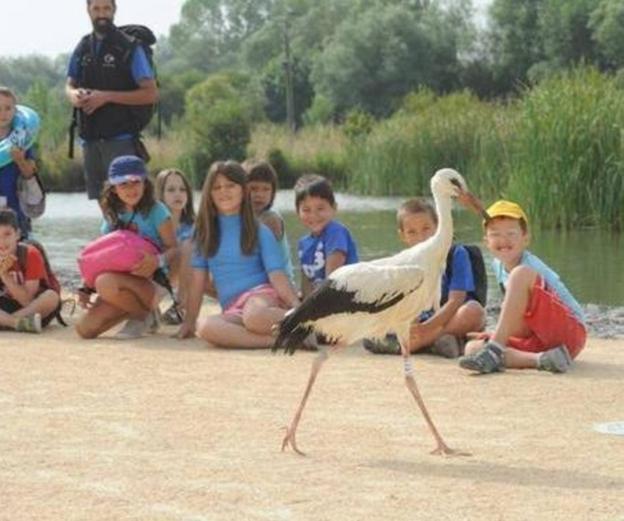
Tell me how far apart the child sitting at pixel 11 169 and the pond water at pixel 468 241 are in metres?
2.57

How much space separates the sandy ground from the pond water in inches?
Answer: 152

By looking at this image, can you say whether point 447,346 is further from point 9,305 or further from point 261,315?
point 9,305

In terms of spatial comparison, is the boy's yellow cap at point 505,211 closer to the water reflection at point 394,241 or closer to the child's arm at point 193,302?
the child's arm at point 193,302

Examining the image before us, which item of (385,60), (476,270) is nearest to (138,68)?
(476,270)

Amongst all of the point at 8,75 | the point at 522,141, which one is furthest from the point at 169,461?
the point at 8,75

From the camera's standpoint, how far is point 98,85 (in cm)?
1109

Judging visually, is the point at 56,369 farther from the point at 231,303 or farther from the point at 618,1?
the point at 618,1

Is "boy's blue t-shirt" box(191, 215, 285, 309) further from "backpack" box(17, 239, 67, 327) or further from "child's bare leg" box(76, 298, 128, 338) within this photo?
"backpack" box(17, 239, 67, 327)

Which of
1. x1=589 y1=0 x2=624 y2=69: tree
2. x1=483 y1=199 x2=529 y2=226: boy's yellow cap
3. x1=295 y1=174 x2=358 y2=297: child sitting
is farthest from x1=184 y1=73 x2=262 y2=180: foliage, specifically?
x1=483 y1=199 x2=529 y2=226: boy's yellow cap

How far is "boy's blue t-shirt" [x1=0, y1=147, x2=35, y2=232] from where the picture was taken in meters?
11.3

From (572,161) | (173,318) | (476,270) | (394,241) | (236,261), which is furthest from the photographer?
(394,241)

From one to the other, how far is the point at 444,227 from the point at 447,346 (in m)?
2.14

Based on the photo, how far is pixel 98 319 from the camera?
992 centimetres

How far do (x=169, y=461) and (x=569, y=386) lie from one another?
98.7 inches
